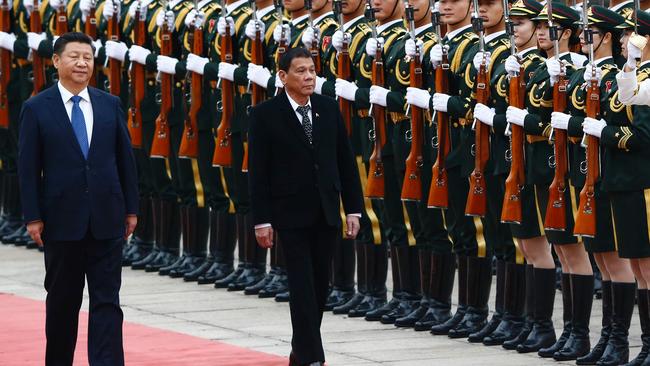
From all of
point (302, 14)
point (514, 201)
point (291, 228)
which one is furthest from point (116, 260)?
point (302, 14)

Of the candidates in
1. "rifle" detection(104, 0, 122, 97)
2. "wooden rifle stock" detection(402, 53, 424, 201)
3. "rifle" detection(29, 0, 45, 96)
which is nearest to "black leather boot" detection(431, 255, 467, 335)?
"wooden rifle stock" detection(402, 53, 424, 201)

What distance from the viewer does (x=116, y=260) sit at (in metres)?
8.77

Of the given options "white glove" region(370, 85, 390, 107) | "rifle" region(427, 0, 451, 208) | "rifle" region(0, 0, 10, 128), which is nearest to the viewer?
"rifle" region(427, 0, 451, 208)

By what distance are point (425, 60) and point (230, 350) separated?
217 centimetres

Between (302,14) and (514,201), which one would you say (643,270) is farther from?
(302,14)

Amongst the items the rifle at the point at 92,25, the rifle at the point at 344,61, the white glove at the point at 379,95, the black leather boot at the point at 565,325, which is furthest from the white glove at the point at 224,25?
the black leather boot at the point at 565,325

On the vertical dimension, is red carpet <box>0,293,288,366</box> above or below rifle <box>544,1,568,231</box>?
below

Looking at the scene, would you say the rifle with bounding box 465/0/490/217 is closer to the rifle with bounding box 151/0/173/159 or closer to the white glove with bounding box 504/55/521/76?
the white glove with bounding box 504/55/521/76

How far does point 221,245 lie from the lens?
43.3 feet

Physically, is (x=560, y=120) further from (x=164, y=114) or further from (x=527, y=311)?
(x=164, y=114)

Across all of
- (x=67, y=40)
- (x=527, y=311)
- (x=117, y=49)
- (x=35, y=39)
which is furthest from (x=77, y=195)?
(x=35, y=39)

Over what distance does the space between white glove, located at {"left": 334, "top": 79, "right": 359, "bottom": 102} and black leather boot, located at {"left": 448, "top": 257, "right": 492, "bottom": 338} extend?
4.55 feet

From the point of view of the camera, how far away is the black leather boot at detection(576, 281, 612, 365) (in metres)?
9.77

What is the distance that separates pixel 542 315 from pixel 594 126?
127cm
